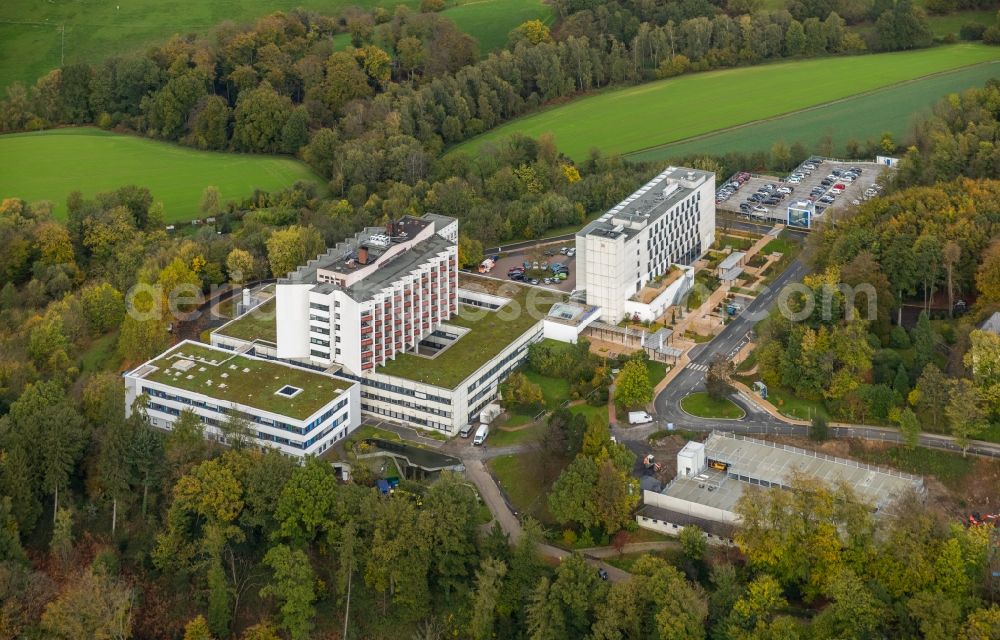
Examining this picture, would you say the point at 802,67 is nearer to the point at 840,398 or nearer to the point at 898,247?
the point at 898,247

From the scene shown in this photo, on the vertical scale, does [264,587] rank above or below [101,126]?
below

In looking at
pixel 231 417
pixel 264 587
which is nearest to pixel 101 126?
pixel 231 417

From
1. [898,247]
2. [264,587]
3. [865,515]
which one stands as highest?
[898,247]

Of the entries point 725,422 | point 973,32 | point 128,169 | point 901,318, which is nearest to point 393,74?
point 128,169

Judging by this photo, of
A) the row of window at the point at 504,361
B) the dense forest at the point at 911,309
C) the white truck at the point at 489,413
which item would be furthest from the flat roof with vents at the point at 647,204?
the white truck at the point at 489,413

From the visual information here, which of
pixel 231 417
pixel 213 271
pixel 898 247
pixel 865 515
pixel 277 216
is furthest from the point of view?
pixel 277 216

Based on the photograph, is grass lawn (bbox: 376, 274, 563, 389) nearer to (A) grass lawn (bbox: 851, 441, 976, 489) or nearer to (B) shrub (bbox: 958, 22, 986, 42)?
(A) grass lawn (bbox: 851, 441, 976, 489)

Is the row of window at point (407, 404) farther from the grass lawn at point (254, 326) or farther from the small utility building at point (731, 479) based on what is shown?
the small utility building at point (731, 479)

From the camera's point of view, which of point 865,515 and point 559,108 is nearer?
point 865,515
